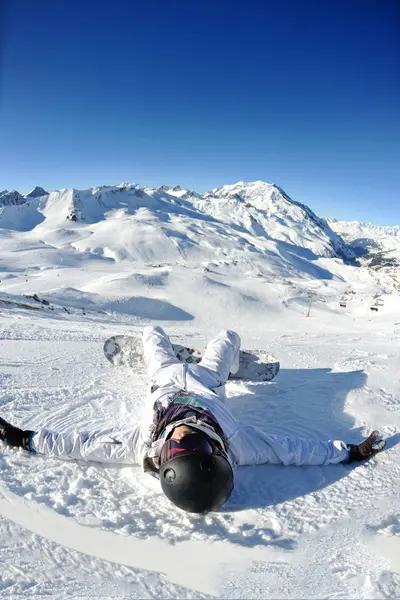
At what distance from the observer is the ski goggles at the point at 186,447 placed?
3002mm

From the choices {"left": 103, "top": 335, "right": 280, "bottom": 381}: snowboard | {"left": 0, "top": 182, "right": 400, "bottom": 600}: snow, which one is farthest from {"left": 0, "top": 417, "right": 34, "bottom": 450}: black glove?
{"left": 103, "top": 335, "right": 280, "bottom": 381}: snowboard

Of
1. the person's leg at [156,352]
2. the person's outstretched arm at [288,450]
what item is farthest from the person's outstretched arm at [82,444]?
the person's leg at [156,352]

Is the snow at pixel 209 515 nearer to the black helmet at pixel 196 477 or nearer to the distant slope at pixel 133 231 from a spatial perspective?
the black helmet at pixel 196 477

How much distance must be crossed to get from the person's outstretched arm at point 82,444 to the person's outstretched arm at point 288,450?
111 centimetres

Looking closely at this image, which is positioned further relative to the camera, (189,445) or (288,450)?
(288,450)

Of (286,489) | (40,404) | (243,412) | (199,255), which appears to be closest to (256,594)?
Result: (286,489)

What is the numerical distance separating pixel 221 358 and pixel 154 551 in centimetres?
321

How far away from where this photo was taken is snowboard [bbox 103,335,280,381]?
261 inches

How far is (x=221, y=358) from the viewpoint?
18.8 feet

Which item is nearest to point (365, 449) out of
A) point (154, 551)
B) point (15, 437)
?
point (154, 551)

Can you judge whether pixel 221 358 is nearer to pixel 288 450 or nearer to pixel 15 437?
pixel 288 450

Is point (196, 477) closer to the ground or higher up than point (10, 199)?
closer to the ground

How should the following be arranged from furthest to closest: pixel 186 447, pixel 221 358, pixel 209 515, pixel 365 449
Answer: pixel 221 358, pixel 365 449, pixel 209 515, pixel 186 447

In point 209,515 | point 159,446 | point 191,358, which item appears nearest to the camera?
point 209,515
